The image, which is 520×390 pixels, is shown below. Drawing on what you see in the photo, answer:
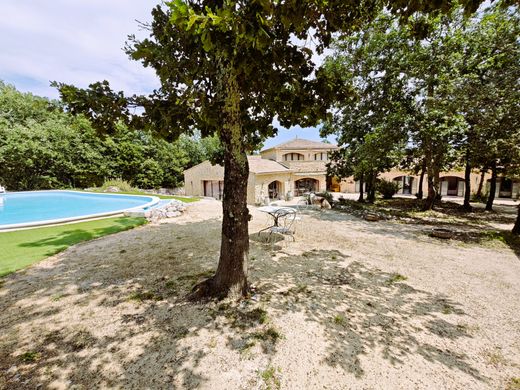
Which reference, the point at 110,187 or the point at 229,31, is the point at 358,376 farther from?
the point at 110,187

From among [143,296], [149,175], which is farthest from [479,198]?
[149,175]

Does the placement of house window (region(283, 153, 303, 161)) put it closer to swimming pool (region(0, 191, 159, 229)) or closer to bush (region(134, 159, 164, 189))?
bush (region(134, 159, 164, 189))

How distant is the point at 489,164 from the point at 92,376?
25.1m

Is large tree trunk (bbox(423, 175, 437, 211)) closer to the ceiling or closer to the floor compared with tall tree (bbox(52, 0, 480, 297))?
closer to the floor

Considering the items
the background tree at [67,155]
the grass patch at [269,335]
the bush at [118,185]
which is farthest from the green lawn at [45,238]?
the bush at [118,185]

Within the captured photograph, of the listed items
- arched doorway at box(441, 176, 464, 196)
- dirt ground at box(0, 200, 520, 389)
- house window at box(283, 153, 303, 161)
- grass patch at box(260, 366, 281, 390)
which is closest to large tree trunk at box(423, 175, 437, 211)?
dirt ground at box(0, 200, 520, 389)

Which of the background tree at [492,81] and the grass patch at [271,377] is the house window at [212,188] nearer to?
the background tree at [492,81]

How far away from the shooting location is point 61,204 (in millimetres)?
19250

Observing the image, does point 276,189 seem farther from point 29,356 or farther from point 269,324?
point 29,356

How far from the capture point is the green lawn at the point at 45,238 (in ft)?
22.6

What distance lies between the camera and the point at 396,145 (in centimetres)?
1441

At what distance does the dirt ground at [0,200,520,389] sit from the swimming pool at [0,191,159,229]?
8.86 meters

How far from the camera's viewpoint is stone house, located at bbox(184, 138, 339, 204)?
22438mm

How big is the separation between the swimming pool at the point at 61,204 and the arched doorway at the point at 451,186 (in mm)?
40649
